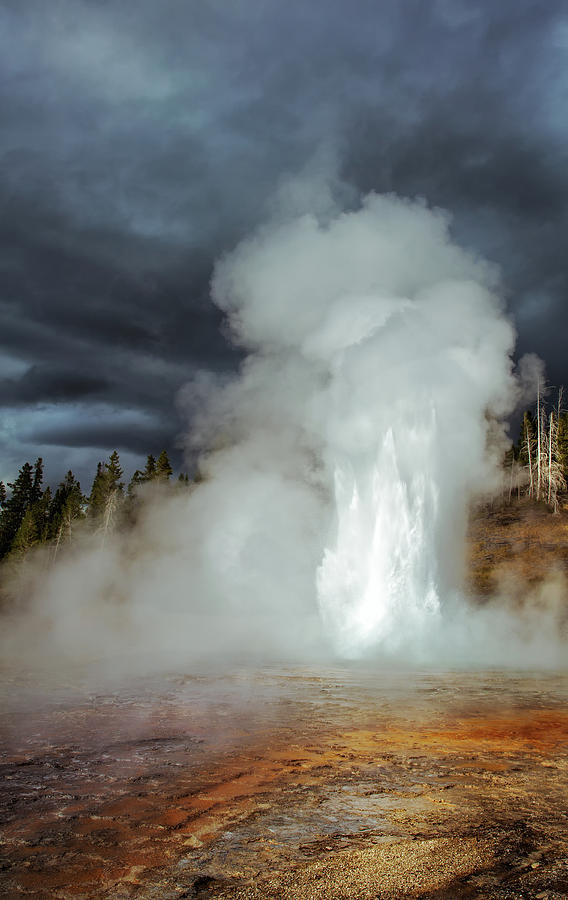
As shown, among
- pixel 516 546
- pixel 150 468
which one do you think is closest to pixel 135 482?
pixel 150 468

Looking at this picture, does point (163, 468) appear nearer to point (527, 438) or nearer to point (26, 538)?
point (26, 538)

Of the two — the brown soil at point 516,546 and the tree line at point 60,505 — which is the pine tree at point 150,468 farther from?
the brown soil at point 516,546

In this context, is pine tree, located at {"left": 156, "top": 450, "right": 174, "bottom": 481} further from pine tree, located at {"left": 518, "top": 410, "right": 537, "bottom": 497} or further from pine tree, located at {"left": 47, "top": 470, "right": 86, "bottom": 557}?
pine tree, located at {"left": 518, "top": 410, "right": 537, "bottom": 497}

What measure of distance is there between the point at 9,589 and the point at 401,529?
29326 mm

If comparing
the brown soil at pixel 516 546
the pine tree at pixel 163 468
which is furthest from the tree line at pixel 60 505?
the brown soil at pixel 516 546

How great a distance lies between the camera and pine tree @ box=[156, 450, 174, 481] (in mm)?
53469

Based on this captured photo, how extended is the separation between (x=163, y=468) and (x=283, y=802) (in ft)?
167

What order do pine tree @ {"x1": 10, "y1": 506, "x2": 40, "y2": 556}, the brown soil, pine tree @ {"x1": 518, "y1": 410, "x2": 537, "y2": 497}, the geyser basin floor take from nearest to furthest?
the geyser basin floor
the brown soil
pine tree @ {"x1": 10, "y1": 506, "x2": 40, "y2": 556}
pine tree @ {"x1": 518, "y1": 410, "x2": 537, "y2": 497}

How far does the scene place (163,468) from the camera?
5388 centimetres

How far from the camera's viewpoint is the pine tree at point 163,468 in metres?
53.5

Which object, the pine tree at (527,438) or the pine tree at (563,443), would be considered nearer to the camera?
the pine tree at (563,443)

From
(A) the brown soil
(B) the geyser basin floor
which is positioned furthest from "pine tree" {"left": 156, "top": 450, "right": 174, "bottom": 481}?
(B) the geyser basin floor

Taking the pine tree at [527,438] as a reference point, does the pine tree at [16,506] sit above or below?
below

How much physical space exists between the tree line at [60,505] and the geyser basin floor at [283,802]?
109 ft
